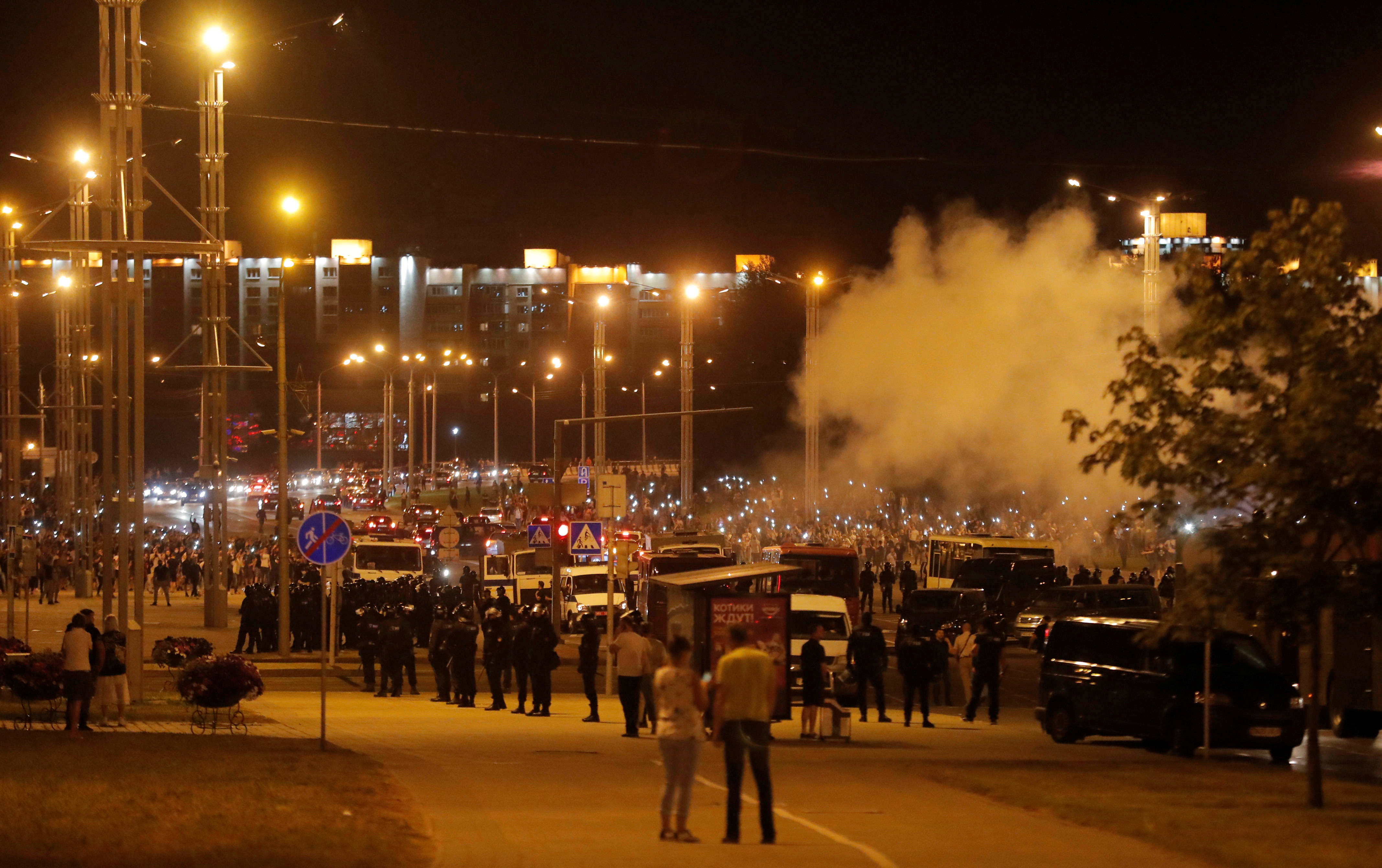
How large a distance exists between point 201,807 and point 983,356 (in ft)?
133

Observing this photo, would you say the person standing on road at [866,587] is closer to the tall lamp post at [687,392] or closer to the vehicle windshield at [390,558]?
the tall lamp post at [687,392]

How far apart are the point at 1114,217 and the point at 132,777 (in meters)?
48.2

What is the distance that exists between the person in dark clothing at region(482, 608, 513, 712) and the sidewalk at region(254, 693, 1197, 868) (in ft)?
9.08

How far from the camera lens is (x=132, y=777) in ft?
40.5

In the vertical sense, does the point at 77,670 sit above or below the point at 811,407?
below

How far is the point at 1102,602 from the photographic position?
104 feet

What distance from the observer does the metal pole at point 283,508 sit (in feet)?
94.4

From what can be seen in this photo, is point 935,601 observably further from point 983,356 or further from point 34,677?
point 34,677

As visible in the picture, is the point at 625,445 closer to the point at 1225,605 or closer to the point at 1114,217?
the point at 1114,217

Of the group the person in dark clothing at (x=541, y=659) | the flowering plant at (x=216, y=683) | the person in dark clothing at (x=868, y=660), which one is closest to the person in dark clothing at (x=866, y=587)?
the person in dark clothing at (x=868, y=660)

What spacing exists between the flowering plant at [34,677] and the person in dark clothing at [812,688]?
8275 millimetres

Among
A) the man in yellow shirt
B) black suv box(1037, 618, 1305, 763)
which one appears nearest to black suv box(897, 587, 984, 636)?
black suv box(1037, 618, 1305, 763)

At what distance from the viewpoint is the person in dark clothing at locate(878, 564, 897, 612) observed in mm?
42906

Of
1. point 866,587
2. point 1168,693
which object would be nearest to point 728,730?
point 1168,693
